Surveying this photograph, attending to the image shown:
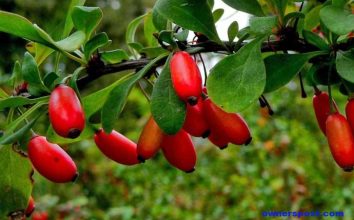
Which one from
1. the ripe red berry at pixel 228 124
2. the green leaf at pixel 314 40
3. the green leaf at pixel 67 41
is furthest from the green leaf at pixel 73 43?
the green leaf at pixel 314 40

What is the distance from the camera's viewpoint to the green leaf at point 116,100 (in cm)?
87

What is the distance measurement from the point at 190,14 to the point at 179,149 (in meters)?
0.21

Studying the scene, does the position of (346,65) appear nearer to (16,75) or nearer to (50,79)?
(50,79)

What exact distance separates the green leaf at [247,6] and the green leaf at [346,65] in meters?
0.16

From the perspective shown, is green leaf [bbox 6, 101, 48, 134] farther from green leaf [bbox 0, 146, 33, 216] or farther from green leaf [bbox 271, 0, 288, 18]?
green leaf [bbox 271, 0, 288, 18]

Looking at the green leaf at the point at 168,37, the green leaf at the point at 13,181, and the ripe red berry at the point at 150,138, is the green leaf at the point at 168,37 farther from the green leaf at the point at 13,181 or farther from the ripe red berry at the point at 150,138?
the green leaf at the point at 13,181

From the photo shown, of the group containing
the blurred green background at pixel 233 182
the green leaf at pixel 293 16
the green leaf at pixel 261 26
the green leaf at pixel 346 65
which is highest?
the green leaf at pixel 261 26

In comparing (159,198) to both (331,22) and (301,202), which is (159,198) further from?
(331,22)

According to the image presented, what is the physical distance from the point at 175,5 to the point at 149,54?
0.43ft

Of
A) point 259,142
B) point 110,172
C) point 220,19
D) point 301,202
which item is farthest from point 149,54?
point 110,172

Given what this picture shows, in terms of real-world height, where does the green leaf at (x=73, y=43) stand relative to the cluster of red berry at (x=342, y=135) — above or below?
above

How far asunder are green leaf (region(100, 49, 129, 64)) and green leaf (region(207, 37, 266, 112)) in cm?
21

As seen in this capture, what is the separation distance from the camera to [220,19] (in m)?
1.12

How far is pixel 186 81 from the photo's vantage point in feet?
2.64
